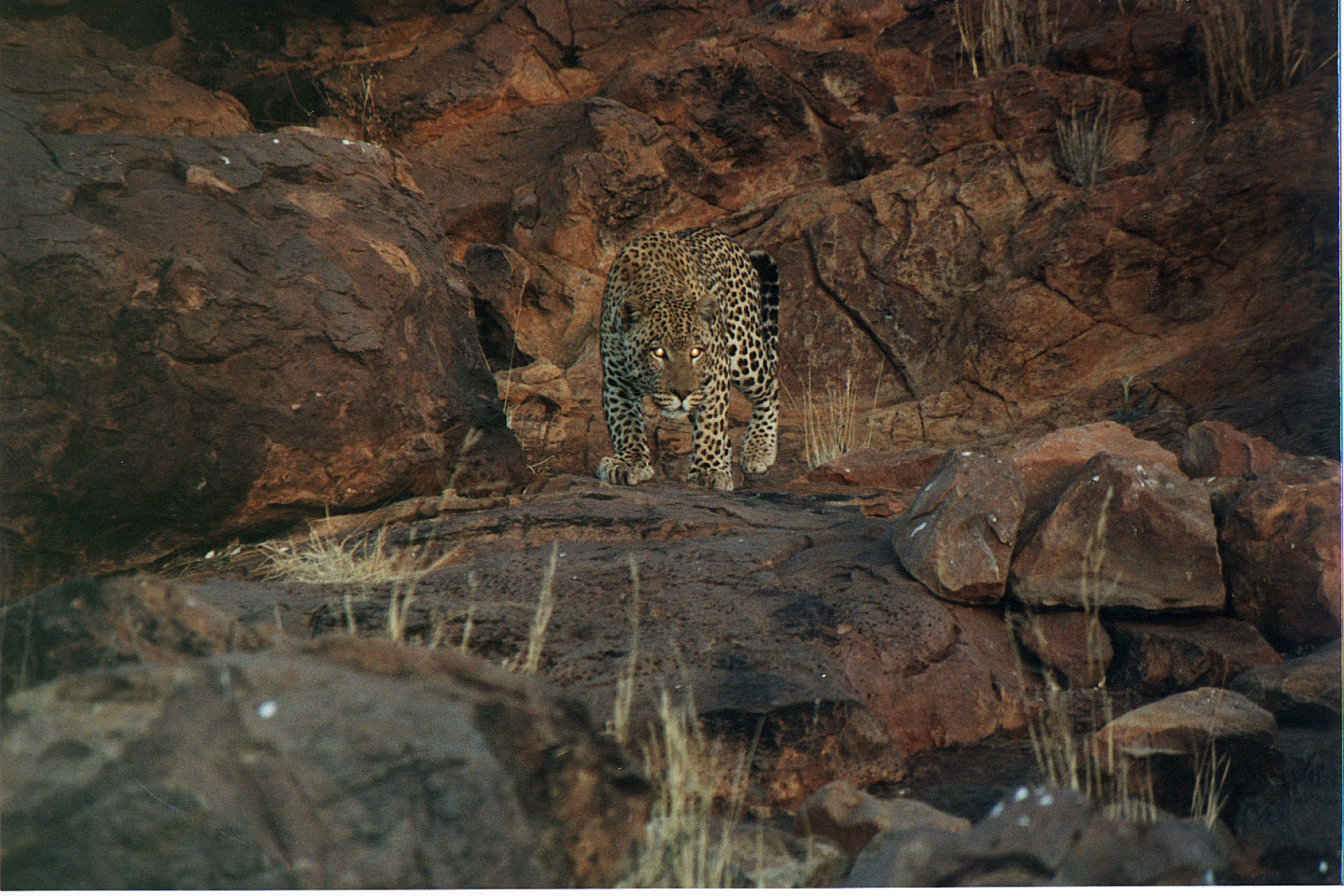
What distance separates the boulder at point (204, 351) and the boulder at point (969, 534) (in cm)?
370

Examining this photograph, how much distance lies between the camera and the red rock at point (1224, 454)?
18.1ft

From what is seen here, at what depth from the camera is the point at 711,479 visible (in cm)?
878

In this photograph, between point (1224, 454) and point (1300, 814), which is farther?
point (1224, 454)

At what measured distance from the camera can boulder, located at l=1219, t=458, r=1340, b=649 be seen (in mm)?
4445

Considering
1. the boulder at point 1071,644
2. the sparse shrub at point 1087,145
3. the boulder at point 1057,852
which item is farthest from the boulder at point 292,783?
the sparse shrub at point 1087,145

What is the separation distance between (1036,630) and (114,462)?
16.3 ft

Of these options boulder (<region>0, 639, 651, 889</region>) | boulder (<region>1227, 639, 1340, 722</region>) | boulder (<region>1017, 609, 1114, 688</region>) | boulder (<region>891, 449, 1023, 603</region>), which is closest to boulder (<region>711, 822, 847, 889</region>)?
boulder (<region>0, 639, 651, 889</region>)

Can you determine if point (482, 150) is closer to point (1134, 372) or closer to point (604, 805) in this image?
A: point (1134, 372)

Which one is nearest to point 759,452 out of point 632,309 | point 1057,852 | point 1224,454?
point 632,309

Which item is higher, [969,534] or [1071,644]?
[969,534]

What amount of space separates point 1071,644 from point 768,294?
6996 millimetres

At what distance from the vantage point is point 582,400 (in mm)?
11117

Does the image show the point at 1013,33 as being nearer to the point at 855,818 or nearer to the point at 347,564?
the point at 347,564

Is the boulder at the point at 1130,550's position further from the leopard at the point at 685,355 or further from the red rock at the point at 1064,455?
the leopard at the point at 685,355
